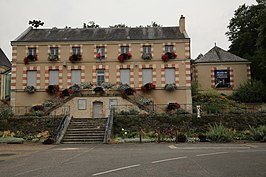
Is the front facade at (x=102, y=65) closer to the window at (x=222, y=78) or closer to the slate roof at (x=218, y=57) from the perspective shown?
the slate roof at (x=218, y=57)

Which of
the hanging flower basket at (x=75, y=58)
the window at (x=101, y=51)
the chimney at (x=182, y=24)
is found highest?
the chimney at (x=182, y=24)

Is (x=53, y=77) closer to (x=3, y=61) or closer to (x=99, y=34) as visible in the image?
(x=99, y=34)

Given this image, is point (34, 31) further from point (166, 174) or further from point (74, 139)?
point (166, 174)

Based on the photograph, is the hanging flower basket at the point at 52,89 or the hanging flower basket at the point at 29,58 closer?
the hanging flower basket at the point at 52,89

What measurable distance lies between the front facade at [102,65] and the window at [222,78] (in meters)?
7.82

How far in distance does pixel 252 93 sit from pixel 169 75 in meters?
9.24

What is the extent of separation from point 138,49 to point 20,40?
427 inches

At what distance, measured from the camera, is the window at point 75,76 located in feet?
88.2

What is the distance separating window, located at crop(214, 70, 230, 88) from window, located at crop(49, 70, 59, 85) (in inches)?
672

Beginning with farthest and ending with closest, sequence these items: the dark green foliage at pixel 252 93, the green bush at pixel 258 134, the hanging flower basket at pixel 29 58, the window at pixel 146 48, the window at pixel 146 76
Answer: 1. the dark green foliage at pixel 252 93
2. the window at pixel 146 48
3. the hanging flower basket at pixel 29 58
4. the window at pixel 146 76
5. the green bush at pixel 258 134

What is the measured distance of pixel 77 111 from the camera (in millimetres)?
24750

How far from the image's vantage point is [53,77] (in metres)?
27.0

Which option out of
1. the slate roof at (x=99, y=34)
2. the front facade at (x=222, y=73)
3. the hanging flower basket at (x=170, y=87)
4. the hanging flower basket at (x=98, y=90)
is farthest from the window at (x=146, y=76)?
the front facade at (x=222, y=73)

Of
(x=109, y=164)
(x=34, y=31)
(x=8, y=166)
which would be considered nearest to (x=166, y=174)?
(x=109, y=164)
